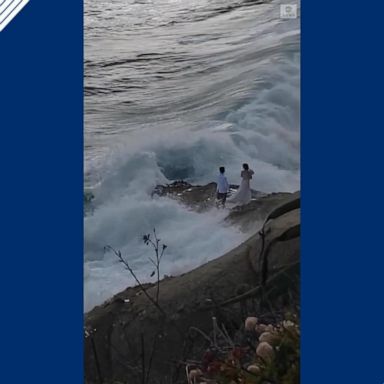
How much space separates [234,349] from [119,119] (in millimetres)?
1100

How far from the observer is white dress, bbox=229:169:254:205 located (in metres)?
2.78

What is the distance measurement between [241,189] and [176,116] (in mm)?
425

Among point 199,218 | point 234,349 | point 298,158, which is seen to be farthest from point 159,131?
point 234,349

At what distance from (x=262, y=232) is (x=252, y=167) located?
28cm

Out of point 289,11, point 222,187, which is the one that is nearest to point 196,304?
point 222,187

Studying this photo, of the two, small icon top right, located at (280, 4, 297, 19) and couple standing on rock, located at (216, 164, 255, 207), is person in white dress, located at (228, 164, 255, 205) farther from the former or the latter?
small icon top right, located at (280, 4, 297, 19)

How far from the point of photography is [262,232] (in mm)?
2762

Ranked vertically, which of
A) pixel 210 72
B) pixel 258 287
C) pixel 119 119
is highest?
pixel 210 72

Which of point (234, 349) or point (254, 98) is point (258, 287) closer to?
point (234, 349)

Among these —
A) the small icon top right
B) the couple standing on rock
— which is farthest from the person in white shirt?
the small icon top right

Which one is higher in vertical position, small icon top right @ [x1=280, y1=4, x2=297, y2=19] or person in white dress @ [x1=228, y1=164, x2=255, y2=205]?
small icon top right @ [x1=280, y1=4, x2=297, y2=19]

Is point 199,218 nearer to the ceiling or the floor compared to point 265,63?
nearer to the floor

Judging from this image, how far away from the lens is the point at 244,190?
2.79m

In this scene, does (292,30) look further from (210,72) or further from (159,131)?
(159,131)
